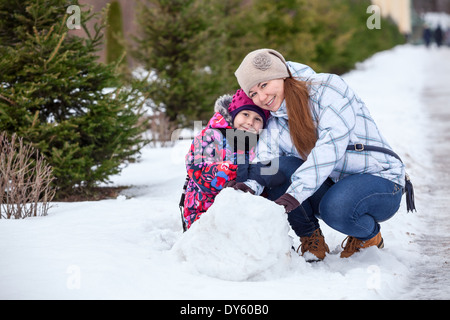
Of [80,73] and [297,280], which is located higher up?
[80,73]

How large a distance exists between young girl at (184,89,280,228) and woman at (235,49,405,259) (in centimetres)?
10

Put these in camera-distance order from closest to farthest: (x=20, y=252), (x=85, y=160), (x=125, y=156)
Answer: (x=20, y=252)
(x=85, y=160)
(x=125, y=156)

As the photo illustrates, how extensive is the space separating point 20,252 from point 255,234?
4.53 ft

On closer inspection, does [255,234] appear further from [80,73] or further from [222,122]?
[80,73]

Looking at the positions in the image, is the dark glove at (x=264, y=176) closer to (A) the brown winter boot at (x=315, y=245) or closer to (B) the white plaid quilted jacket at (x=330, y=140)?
(B) the white plaid quilted jacket at (x=330, y=140)

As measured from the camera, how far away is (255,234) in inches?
121

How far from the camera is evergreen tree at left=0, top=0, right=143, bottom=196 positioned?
503 centimetres

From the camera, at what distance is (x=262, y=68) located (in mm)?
3273

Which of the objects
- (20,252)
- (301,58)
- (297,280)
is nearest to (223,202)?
(297,280)

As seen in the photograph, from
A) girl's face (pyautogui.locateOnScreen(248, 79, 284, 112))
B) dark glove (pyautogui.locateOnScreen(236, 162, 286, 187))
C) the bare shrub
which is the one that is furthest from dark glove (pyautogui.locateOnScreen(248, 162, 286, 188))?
the bare shrub

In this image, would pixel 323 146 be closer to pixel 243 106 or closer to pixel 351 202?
pixel 351 202

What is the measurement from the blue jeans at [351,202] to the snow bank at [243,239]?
0.41 m

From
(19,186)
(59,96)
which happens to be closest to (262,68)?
(19,186)
